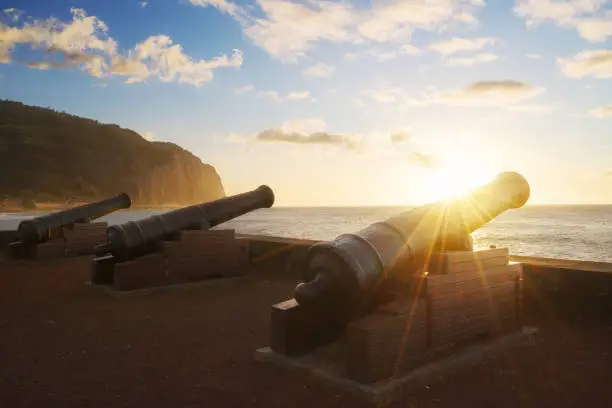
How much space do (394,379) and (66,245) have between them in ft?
35.9

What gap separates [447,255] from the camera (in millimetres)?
4547

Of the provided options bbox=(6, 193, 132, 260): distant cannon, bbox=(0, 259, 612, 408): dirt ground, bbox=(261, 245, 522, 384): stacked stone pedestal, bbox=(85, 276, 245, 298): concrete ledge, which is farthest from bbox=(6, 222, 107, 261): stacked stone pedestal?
bbox=(261, 245, 522, 384): stacked stone pedestal

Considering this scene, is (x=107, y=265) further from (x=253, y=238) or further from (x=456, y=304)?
(x=456, y=304)

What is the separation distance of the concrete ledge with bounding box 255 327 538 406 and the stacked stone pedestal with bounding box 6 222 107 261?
9531 millimetres

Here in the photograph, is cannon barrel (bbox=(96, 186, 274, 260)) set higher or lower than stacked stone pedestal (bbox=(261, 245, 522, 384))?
higher

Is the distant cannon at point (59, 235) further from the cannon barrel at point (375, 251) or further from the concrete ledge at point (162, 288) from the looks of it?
the cannon barrel at point (375, 251)

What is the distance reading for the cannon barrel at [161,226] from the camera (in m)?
8.28

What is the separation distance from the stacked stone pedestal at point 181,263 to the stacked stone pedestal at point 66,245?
4.38 metres

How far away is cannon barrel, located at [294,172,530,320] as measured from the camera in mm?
4043

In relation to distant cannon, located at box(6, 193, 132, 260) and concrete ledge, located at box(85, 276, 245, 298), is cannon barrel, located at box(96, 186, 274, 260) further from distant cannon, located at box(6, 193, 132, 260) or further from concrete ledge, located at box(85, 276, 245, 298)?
distant cannon, located at box(6, 193, 132, 260)

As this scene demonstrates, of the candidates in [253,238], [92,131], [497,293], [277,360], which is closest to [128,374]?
[277,360]

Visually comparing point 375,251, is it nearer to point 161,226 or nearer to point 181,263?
point 181,263

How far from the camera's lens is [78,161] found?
320 ft

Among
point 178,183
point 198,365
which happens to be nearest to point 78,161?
point 178,183
